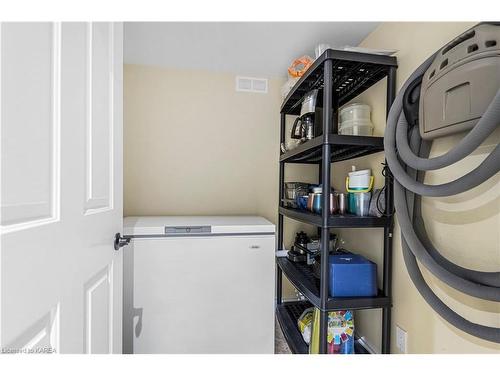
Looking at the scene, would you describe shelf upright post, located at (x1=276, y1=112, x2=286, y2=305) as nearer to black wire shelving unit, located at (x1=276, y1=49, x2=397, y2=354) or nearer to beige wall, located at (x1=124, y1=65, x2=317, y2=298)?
beige wall, located at (x1=124, y1=65, x2=317, y2=298)

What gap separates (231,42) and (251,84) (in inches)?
18.6

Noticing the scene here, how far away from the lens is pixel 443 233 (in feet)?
3.11

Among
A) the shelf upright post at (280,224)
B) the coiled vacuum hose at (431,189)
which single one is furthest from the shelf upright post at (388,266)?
the shelf upright post at (280,224)

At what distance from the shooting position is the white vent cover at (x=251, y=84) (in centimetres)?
196

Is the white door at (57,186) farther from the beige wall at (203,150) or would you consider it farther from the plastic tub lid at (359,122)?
the plastic tub lid at (359,122)

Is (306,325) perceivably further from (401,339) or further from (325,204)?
(325,204)

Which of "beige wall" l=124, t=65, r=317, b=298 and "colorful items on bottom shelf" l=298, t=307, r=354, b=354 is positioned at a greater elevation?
"beige wall" l=124, t=65, r=317, b=298

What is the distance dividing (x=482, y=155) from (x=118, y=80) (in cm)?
140

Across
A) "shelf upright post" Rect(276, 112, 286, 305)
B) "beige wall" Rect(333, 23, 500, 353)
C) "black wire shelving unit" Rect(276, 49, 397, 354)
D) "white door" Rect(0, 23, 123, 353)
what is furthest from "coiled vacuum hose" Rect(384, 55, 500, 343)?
"white door" Rect(0, 23, 123, 353)

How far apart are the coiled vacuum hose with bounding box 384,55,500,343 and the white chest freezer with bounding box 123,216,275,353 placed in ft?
2.50

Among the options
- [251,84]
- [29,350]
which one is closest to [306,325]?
[29,350]

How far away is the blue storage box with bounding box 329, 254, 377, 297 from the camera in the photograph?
44.5 inches

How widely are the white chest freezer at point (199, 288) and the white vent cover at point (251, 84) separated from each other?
45.7 inches
